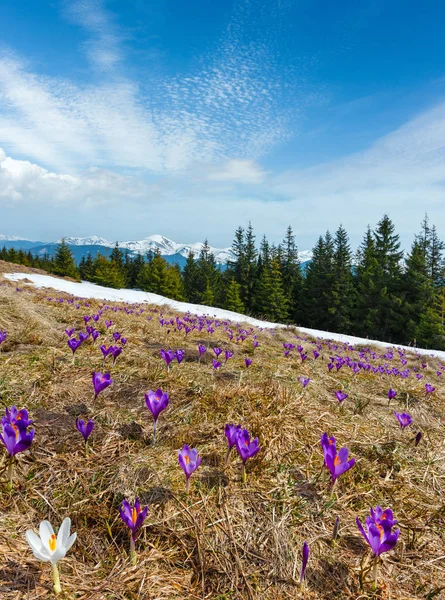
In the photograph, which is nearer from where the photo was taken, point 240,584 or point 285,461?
point 240,584

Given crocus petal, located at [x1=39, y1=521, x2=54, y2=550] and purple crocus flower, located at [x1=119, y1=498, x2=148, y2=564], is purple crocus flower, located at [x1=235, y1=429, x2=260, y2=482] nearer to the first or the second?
purple crocus flower, located at [x1=119, y1=498, x2=148, y2=564]

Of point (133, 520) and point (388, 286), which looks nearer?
point (133, 520)

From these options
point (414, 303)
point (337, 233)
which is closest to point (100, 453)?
point (414, 303)

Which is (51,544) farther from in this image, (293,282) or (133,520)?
(293,282)

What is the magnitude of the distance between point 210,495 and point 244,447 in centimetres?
29

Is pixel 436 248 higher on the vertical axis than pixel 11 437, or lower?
higher

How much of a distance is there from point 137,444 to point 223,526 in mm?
762

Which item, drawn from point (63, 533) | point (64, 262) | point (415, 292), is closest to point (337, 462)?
point (63, 533)

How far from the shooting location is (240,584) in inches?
50.9

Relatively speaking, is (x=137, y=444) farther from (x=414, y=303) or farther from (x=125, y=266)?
(x=125, y=266)

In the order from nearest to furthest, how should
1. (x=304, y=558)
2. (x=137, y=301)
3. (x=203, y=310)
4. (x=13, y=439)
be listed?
(x=304, y=558), (x=13, y=439), (x=203, y=310), (x=137, y=301)

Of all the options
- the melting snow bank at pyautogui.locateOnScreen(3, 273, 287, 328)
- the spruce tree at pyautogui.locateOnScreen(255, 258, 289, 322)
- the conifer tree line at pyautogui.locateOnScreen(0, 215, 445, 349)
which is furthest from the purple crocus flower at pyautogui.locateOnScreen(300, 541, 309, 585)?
the spruce tree at pyautogui.locateOnScreen(255, 258, 289, 322)

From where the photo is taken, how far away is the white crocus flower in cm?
110

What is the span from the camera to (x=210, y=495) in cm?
168
